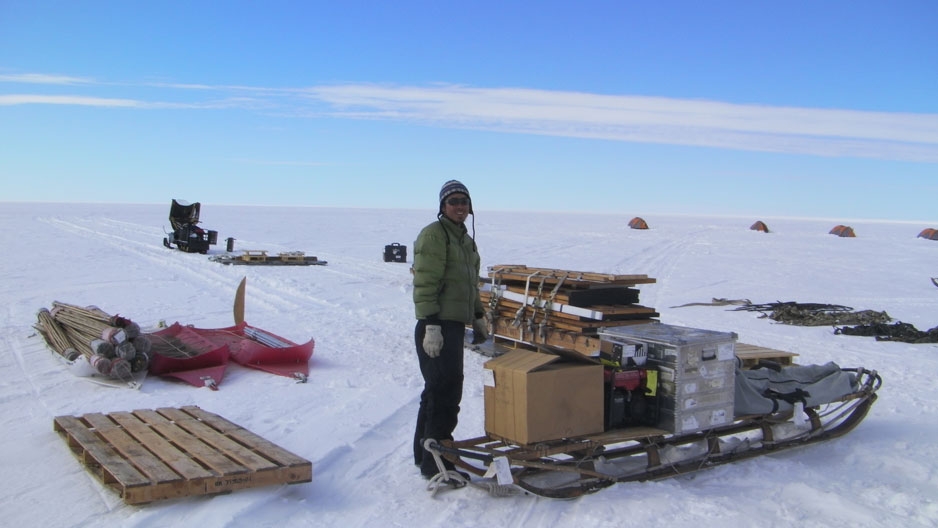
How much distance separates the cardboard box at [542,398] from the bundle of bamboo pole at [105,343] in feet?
13.3

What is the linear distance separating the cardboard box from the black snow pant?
8.8 inches

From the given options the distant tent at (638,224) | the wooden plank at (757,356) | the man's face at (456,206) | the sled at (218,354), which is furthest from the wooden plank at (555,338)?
the distant tent at (638,224)

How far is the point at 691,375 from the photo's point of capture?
493 centimetres

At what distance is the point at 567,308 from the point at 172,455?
431cm

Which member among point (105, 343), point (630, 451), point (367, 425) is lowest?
point (367, 425)

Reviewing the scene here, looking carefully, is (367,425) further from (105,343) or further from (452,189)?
(105,343)

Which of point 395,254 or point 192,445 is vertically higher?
point 192,445

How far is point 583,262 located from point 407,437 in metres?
18.2

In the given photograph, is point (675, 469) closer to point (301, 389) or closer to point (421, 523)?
point (421, 523)

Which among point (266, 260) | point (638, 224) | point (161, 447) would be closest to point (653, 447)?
point (161, 447)

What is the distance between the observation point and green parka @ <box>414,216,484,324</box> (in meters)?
4.75

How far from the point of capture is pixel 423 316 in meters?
4.76

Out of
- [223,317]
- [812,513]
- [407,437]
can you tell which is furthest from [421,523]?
[223,317]

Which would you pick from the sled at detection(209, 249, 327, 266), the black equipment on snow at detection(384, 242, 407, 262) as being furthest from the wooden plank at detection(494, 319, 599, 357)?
the black equipment on snow at detection(384, 242, 407, 262)
